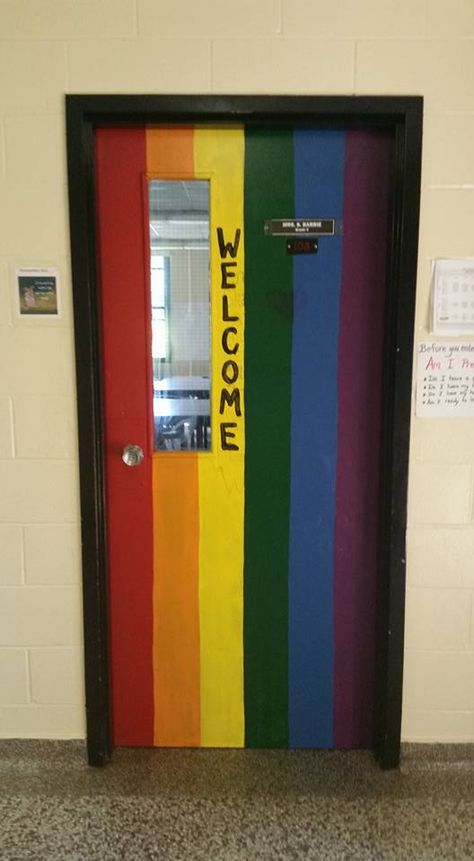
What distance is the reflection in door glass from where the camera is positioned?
1828 mm

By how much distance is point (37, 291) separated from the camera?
180 cm

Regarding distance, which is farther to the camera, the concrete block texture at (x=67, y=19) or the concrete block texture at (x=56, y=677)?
the concrete block texture at (x=56, y=677)

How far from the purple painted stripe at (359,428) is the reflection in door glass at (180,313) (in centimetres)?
42

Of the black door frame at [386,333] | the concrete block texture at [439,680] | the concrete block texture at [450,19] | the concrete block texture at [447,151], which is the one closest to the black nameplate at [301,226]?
the black door frame at [386,333]

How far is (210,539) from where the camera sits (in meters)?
1.94

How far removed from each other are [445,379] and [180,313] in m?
0.83

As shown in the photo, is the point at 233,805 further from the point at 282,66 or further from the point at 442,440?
the point at 282,66

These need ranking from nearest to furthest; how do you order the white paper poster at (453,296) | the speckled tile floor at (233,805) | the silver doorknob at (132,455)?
the speckled tile floor at (233,805) < the white paper poster at (453,296) < the silver doorknob at (132,455)

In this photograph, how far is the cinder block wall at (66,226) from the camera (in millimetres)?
1701

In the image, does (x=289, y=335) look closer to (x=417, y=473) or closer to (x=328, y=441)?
(x=328, y=441)

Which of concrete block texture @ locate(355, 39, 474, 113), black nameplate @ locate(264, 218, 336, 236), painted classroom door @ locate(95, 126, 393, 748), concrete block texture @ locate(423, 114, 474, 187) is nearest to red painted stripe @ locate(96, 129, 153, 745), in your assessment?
painted classroom door @ locate(95, 126, 393, 748)

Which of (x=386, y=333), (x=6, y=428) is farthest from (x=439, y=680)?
(x=6, y=428)

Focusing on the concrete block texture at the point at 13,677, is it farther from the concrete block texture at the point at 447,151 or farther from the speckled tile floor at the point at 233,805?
the concrete block texture at the point at 447,151

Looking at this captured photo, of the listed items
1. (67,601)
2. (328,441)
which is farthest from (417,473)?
(67,601)
